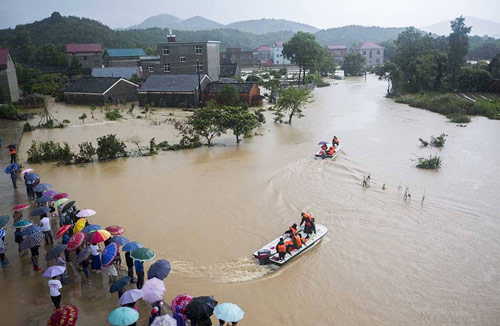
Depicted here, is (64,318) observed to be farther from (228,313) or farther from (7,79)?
(7,79)

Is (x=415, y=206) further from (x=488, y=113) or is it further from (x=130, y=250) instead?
(x=488, y=113)

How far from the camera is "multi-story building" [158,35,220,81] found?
151 ft

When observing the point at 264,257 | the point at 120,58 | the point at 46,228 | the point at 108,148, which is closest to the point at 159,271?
the point at 264,257

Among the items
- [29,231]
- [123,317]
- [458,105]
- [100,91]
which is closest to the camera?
[123,317]

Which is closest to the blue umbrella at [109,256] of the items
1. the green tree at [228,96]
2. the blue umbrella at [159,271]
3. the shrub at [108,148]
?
the blue umbrella at [159,271]

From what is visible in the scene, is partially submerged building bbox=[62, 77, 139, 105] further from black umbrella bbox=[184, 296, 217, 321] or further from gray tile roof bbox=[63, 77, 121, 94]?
black umbrella bbox=[184, 296, 217, 321]

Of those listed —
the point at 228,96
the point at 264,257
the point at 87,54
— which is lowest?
the point at 264,257

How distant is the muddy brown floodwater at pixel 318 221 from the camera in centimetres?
945

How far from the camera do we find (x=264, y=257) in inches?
427

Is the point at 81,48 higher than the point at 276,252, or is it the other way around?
the point at 81,48

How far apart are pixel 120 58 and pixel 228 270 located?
61251 millimetres

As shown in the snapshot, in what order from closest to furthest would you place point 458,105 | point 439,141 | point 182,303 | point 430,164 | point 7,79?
1. point 182,303
2. point 430,164
3. point 439,141
4. point 458,105
5. point 7,79

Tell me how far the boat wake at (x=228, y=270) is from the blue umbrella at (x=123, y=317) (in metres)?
3.65

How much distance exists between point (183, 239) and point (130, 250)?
133 inches
